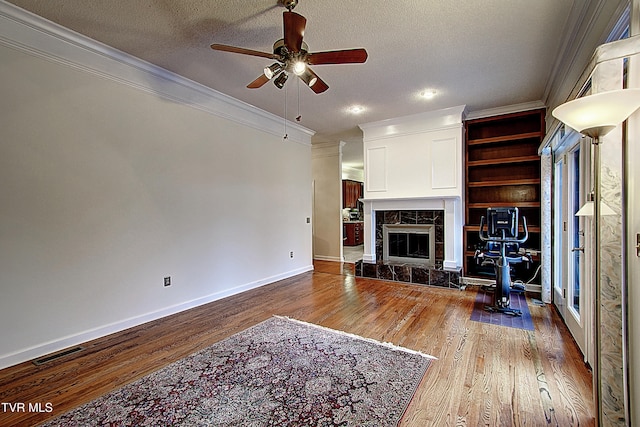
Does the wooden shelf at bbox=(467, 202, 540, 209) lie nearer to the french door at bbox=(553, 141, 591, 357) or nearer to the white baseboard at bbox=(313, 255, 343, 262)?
the french door at bbox=(553, 141, 591, 357)

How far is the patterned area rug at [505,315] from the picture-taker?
3.13 m

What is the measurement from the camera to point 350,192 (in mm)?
10352

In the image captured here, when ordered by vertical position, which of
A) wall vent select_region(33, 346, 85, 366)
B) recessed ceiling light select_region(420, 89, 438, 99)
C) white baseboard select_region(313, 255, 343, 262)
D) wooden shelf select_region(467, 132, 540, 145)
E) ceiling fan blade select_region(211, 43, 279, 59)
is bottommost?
wall vent select_region(33, 346, 85, 366)

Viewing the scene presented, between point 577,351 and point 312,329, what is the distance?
7.53 feet

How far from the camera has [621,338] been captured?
136cm

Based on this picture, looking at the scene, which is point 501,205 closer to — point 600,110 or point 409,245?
point 409,245

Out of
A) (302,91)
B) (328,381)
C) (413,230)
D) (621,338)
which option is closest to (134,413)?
(328,381)

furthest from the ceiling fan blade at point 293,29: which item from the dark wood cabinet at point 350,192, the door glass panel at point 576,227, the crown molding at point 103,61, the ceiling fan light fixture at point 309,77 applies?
the dark wood cabinet at point 350,192

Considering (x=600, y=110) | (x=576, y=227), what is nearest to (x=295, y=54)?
(x=600, y=110)

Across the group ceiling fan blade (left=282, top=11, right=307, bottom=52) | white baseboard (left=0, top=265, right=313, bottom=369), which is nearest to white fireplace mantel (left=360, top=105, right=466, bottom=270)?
white baseboard (left=0, top=265, right=313, bottom=369)

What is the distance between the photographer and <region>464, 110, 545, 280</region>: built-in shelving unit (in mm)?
4496

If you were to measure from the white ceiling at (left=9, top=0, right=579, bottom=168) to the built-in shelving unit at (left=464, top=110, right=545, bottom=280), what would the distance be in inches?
32.2

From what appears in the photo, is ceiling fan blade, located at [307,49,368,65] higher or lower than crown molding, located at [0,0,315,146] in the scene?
lower

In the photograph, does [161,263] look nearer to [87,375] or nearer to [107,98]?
[87,375]
